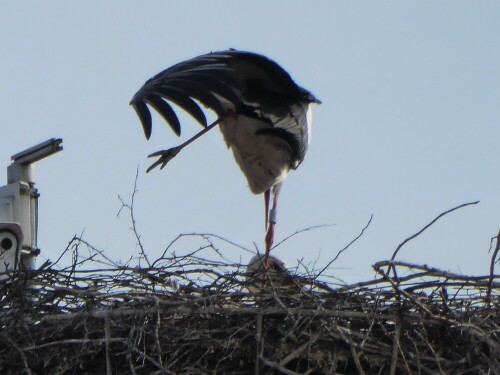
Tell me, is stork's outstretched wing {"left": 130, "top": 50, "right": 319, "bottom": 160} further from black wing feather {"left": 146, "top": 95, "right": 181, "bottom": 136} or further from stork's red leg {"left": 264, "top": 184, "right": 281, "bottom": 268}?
stork's red leg {"left": 264, "top": 184, "right": 281, "bottom": 268}

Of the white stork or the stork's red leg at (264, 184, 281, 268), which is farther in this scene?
the stork's red leg at (264, 184, 281, 268)

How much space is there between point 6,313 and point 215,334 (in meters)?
0.63

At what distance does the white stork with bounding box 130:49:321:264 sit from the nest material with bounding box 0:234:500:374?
54 centimetres

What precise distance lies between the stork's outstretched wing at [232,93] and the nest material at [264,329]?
21.3 inches

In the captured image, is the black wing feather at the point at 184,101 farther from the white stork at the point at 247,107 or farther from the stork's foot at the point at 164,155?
the stork's foot at the point at 164,155

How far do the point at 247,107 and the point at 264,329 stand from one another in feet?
5.87

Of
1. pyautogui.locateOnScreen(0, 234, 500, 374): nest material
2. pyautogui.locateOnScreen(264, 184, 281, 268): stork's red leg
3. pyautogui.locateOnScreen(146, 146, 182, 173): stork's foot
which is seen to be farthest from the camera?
pyautogui.locateOnScreen(264, 184, 281, 268): stork's red leg

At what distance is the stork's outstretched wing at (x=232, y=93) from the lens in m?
4.36

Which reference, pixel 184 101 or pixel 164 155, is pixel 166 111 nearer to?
pixel 184 101

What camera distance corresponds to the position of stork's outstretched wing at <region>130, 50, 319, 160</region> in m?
4.36

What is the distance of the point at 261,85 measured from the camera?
5.59m

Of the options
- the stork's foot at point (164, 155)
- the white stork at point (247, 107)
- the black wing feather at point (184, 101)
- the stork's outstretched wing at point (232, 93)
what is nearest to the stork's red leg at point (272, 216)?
the white stork at point (247, 107)

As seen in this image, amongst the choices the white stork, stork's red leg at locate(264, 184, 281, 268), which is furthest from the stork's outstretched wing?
stork's red leg at locate(264, 184, 281, 268)

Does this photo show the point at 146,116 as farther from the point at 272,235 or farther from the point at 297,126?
the point at 272,235
